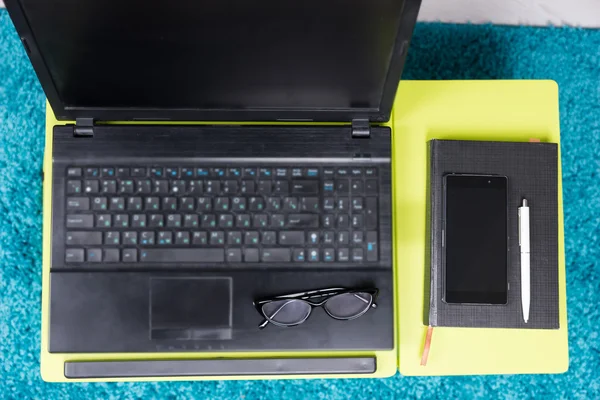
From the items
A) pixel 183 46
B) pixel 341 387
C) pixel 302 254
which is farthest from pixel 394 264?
pixel 183 46

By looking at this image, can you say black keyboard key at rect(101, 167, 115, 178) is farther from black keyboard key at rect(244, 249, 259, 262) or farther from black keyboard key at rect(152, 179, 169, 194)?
black keyboard key at rect(244, 249, 259, 262)

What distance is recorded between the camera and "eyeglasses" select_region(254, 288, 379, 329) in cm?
67

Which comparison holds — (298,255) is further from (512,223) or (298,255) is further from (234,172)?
(512,223)

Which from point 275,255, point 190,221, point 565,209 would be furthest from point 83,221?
point 565,209

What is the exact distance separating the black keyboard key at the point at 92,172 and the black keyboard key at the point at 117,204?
0.11 ft

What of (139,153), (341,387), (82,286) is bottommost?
(341,387)

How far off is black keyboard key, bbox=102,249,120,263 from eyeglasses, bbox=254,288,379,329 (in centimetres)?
17

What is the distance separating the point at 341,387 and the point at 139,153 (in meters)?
0.44

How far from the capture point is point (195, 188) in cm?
68

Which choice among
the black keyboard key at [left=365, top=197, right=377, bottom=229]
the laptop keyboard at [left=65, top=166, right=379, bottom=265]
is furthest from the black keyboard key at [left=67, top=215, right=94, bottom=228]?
the black keyboard key at [left=365, top=197, right=377, bottom=229]

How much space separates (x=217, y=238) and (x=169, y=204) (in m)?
0.07

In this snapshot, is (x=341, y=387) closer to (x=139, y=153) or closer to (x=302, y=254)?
(x=302, y=254)

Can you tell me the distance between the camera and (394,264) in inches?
28.0

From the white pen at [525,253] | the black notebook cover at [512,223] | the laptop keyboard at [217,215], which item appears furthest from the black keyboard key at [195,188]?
the white pen at [525,253]
